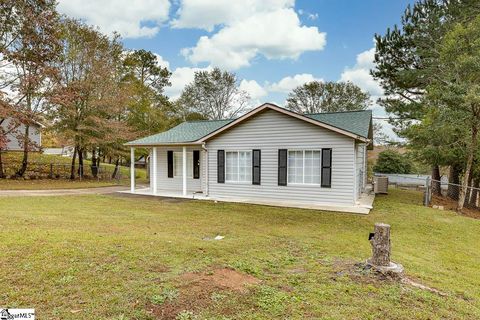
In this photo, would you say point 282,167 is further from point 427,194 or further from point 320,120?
point 427,194

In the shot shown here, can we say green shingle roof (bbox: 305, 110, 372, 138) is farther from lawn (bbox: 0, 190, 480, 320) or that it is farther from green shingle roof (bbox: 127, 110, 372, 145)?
lawn (bbox: 0, 190, 480, 320)

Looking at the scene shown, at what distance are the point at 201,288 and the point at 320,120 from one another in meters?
10.9

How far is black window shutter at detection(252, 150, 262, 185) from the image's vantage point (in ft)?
41.5

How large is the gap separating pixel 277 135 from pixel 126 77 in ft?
55.3

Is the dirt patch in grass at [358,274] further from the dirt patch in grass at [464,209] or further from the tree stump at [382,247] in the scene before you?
the dirt patch in grass at [464,209]

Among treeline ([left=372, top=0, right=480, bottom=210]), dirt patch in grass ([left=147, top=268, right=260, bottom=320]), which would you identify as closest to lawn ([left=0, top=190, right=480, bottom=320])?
dirt patch in grass ([left=147, top=268, right=260, bottom=320])

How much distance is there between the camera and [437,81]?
14.0 m

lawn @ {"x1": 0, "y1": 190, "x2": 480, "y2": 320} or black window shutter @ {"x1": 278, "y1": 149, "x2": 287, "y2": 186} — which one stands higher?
black window shutter @ {"x1": 278, "y1": 149, "x2": 287, "y2": 186}

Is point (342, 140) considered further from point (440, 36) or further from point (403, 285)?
point (440, 36)

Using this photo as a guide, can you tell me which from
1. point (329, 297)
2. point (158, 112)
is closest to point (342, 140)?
point (329, 297)

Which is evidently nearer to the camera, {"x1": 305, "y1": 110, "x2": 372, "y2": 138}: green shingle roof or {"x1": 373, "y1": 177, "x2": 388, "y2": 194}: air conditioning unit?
{"x1": 305, "y1": 110, "x2": 372, "y2": 138}: green shingle roof

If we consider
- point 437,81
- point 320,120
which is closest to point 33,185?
point 320,120
